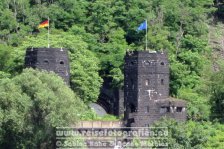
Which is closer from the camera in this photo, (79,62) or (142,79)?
(142,79)

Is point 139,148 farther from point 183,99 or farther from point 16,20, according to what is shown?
point 16,20

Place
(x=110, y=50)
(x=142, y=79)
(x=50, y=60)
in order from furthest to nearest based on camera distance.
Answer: (x=110, y=50)
(x=50, y=60)
(x=142, y=79)

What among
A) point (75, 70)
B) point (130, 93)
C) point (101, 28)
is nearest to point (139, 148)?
point (130, 93)

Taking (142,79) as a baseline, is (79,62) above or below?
above

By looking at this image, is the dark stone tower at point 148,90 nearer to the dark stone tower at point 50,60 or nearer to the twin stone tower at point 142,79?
the twin stone tower at point 142,79

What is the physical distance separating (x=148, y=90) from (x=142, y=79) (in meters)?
0.70

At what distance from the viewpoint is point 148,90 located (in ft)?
212

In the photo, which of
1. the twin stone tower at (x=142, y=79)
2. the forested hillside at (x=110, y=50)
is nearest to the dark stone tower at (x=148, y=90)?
the twin stone tower at (x=142, y=79)

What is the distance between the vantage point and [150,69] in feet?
213

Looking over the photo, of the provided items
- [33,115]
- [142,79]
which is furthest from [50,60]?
[33,115]

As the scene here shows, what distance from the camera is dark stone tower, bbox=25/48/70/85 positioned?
6481cm

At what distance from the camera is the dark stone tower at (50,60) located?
6481cm

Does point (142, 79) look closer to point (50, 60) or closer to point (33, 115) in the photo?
point (50, 60)

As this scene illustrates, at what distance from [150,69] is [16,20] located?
2110 centimetres
